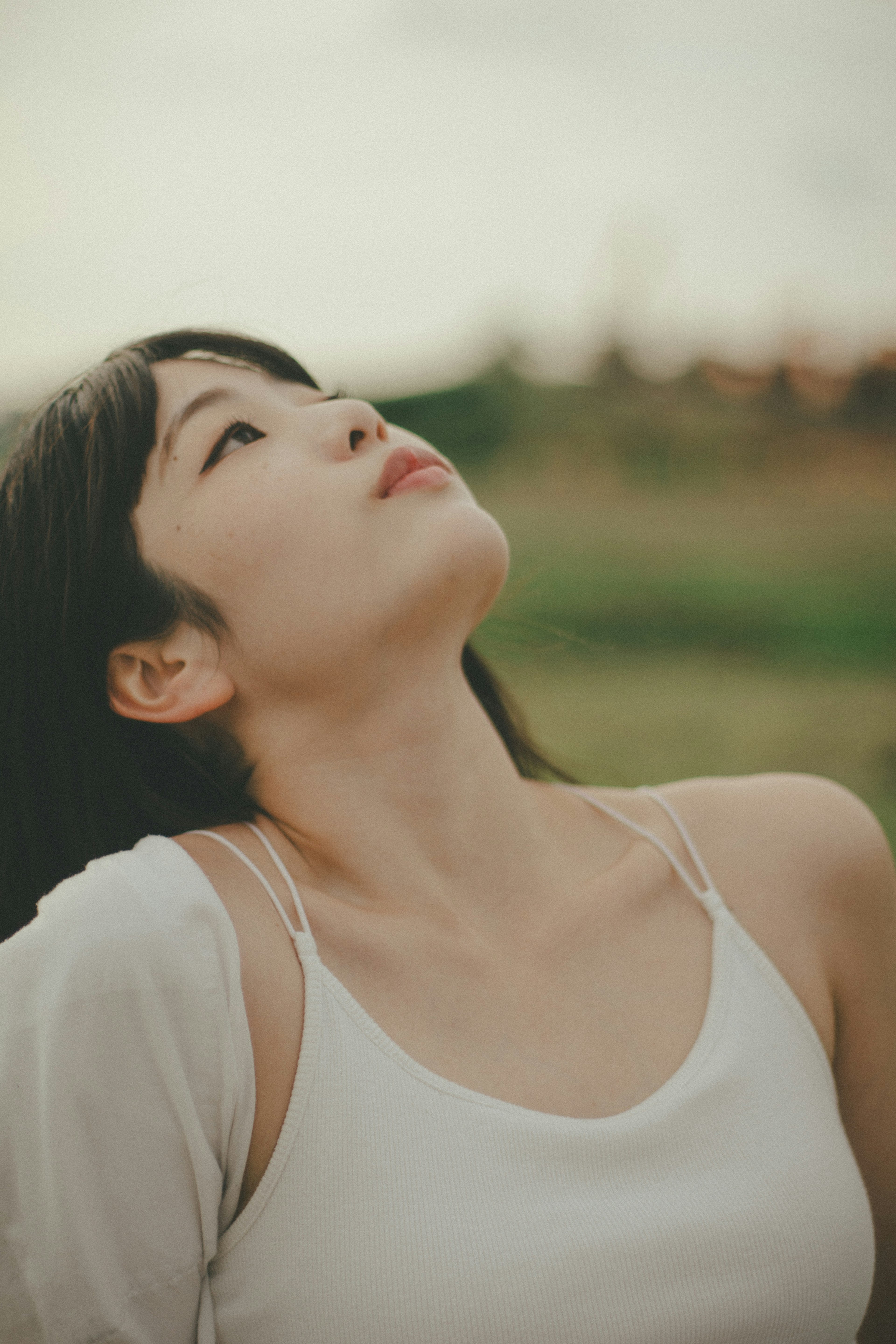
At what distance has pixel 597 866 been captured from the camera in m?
→ 1.65

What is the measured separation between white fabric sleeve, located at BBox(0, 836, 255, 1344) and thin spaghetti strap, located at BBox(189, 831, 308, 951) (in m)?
0.16

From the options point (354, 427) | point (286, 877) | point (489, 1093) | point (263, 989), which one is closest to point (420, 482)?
point (354, 427)

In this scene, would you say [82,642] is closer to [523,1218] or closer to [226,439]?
[226,439]

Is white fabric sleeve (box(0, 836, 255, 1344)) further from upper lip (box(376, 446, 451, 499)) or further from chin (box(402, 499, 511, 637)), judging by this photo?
upper lip (box(376, 446, 451, 499))

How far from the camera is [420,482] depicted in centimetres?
156

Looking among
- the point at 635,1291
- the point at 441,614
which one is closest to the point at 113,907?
the point at 441,614

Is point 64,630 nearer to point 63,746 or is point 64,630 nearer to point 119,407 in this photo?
point 63,746

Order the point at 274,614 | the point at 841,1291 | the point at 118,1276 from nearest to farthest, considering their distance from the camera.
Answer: the point at 118,1276 < the point at 841,1291 < the point at 274,614

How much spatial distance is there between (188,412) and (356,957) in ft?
2.98

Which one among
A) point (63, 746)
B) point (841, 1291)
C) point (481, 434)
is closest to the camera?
point (841, 1291)

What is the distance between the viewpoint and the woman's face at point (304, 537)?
147cm

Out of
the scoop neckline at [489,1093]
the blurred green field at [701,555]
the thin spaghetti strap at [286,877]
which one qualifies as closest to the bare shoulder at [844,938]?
the scoop neckline at [489,1093]

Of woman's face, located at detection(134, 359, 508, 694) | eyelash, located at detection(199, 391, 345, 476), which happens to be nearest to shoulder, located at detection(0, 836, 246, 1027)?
woman's face, located at detection(134, 359, 508, 694)

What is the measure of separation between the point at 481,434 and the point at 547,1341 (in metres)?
11.1
